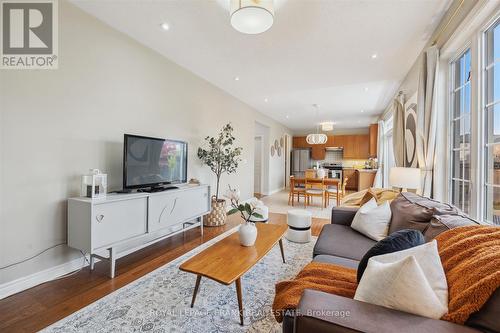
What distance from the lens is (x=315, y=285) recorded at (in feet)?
3.75

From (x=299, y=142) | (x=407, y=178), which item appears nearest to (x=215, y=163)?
(x=407, y=178)

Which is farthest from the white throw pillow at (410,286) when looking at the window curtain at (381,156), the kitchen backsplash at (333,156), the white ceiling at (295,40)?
the kitchen backsplash at (333,156)

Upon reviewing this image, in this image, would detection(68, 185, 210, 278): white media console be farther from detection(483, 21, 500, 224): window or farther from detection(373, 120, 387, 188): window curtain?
detection(373, 120, 387, 188): window curtain

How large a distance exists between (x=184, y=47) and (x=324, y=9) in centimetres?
179

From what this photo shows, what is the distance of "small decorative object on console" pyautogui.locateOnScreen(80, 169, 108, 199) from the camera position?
6.82 feet

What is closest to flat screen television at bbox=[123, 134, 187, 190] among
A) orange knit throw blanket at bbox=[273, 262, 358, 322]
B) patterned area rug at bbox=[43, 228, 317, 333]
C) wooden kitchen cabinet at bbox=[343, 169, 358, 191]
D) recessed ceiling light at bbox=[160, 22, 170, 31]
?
patterned area rug at bbox=[43, 228, 317, 333]

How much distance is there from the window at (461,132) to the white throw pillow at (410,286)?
5.25 feet

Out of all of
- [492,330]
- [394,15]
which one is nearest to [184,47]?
[394,15]

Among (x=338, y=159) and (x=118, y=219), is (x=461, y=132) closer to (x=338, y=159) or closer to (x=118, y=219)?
(x=118, y=219)

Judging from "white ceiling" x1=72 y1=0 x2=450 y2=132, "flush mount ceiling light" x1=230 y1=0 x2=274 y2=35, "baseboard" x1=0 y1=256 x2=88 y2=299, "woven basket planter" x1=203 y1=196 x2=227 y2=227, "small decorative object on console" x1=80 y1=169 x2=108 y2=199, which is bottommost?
"baseboard" x1=0 y1=256 x2=88 y2=299

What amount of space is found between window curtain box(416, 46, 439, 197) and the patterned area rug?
1922mm

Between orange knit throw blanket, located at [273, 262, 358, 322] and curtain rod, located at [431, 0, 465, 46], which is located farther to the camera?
curtain rod, located at [431, 0, 465, 46]

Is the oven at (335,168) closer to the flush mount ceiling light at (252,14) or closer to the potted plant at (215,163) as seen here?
the potted plant at (215,163)

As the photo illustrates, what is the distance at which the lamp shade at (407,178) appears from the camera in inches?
101
